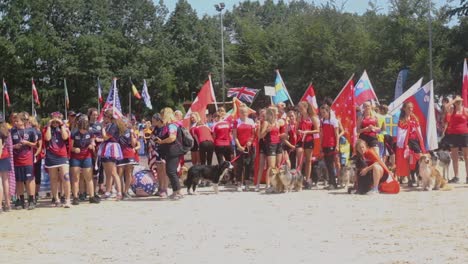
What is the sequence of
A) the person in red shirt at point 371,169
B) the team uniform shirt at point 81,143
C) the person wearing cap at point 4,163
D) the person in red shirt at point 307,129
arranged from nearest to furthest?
the person wearing cap at point 4,163 → the team uniform shirt at point 81,143 → the person in red shirt at point 371,169 → the person in red shirt at point 307,129

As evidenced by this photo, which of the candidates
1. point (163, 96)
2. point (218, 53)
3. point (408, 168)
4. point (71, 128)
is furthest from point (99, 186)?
point (218, 53)

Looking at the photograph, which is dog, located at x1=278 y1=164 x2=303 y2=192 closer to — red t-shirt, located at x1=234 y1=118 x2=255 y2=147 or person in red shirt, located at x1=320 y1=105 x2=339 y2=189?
person in red shirt, located at x1=320 y1=105 x2=339 y2=189

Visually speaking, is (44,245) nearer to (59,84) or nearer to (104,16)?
(59,84)

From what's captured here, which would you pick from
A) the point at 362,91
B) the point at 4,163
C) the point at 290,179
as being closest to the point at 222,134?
the point at 290,179

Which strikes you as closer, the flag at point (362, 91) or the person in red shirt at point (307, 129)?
the person in red shirt at point (307, 129)

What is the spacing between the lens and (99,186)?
A: 46.3 ft

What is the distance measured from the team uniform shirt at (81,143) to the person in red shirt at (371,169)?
511 centimetres

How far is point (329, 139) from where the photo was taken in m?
13.7

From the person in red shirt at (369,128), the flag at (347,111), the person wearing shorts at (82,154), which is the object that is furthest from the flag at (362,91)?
the person wearing shorts at (82,154)

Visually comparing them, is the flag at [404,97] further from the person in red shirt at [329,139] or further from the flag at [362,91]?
the person in red shirt at [329,139]

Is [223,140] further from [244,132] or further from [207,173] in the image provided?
[207,173]

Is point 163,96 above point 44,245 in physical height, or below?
above

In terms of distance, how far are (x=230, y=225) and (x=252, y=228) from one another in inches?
16.5

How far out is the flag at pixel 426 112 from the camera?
14070mm
